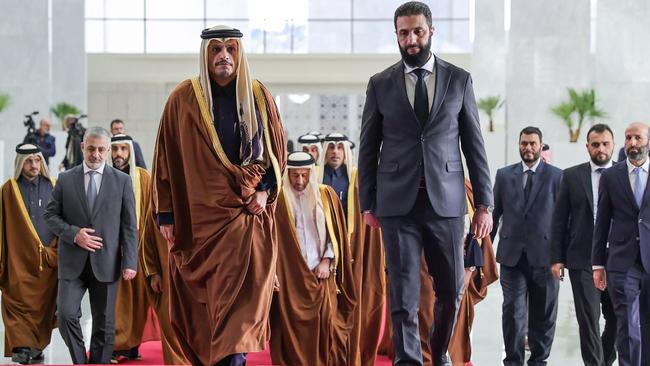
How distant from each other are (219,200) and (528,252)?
3652 millimetres

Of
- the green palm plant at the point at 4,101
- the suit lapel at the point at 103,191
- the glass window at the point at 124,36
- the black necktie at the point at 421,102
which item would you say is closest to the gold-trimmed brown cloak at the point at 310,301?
the suit lapel at the point at 103,191

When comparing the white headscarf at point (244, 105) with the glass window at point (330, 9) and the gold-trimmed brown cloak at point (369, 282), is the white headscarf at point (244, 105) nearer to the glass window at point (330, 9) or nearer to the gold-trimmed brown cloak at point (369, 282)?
the gold-trimmed brown cloak at point (369, 282)

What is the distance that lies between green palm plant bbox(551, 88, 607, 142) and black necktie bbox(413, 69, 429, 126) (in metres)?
12.6

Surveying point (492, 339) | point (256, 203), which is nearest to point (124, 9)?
point (492, 339)

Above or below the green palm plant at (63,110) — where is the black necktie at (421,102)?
below

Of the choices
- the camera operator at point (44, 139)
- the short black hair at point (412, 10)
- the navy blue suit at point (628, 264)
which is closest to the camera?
the short black hair at point (412, 10)

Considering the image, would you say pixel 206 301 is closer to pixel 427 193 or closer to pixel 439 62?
pixel 427 193

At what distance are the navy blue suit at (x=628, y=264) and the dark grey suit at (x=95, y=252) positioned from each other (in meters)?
3.34

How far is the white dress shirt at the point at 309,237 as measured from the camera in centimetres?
848

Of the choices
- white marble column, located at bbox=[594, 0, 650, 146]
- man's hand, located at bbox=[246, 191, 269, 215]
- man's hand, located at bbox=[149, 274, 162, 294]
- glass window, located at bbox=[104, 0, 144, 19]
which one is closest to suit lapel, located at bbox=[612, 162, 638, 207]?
man's hand, located at bbox=[246, 191, 269, 215]

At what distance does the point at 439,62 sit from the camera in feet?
18.5

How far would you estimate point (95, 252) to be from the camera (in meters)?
8.15

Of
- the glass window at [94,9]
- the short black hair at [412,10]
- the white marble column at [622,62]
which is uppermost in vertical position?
the glass window at [94,9]

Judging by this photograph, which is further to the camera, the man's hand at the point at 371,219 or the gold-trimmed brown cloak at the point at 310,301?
the gold-trimmed brown cloak at the point at 310,301
